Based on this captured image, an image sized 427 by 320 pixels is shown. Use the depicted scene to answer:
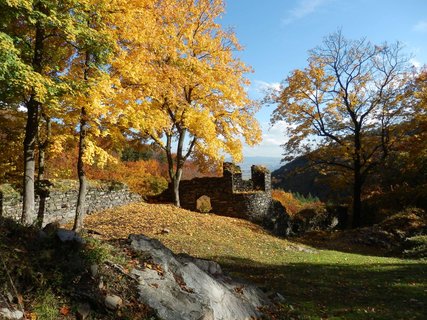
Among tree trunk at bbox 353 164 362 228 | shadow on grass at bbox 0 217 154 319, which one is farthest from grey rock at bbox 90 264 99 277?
tree trunk at bbox 353 164 362 228

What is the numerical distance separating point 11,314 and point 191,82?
42.1ft

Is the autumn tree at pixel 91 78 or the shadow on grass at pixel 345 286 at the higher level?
the autumn tree at pixel 91 78

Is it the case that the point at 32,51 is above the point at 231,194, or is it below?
above

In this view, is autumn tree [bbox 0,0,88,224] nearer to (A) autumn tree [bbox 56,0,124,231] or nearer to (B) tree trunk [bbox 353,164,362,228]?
(A) autumn tree [bbox 56,0,124,231]

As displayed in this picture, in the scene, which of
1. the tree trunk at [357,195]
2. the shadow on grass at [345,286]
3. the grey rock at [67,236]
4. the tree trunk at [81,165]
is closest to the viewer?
the grey rock at [67,236]

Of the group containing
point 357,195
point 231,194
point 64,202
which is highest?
point 357,195

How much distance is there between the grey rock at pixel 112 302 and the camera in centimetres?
440

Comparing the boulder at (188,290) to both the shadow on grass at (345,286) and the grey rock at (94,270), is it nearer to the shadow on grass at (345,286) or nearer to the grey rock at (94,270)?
the grey rock at (94,270)

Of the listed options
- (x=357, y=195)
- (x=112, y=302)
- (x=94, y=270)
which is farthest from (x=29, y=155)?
(x=357, y=195)

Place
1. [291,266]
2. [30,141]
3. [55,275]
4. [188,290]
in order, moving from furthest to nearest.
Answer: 1. [291,266]
2. [30,141]
3. [188,290]
4. [55,275]

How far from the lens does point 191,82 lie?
1547cm

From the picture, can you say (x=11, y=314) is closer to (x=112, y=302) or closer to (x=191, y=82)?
(x=112, y=302)

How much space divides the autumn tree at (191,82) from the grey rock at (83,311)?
773cm

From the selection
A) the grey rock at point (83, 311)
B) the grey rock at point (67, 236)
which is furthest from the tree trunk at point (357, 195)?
the grey rock at point (83, 311)
